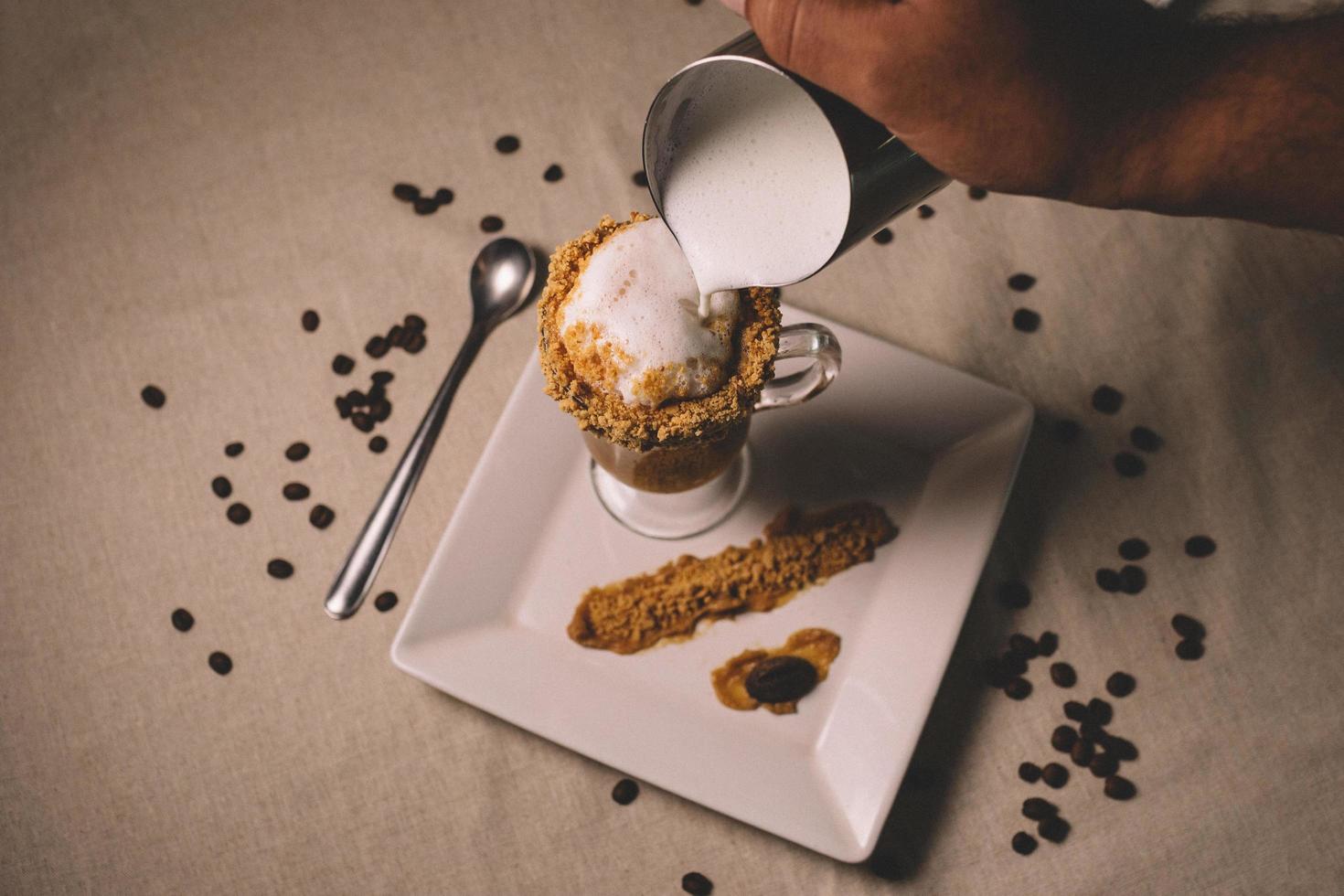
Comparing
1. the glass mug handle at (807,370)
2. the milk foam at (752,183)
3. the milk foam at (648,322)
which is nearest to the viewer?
the milk foam at (752,183)

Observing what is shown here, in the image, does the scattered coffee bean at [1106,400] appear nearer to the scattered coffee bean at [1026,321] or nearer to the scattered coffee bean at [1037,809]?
the scattered coffee bean at [1026,321]

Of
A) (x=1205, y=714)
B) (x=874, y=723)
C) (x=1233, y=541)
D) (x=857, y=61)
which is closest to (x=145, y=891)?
(x=874, y=723)

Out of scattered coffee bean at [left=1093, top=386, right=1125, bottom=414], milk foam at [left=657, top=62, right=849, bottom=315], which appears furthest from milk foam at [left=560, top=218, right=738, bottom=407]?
scattered coffee bean at [left=1093, top=386, right=1125, bottom=414]

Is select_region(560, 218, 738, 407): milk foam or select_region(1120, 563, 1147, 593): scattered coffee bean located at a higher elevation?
select_region(560, 218, 738, 407): milk foam

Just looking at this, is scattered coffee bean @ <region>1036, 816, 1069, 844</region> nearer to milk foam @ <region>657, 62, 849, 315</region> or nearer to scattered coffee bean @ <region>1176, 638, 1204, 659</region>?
scattered coffee bean @ <region>1176, 638, 1204, 659</region>

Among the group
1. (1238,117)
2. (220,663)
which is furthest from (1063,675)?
(220,663)

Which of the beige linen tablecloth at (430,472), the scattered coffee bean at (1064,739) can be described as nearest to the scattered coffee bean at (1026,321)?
the beige linen tablecloth at (430,472)
